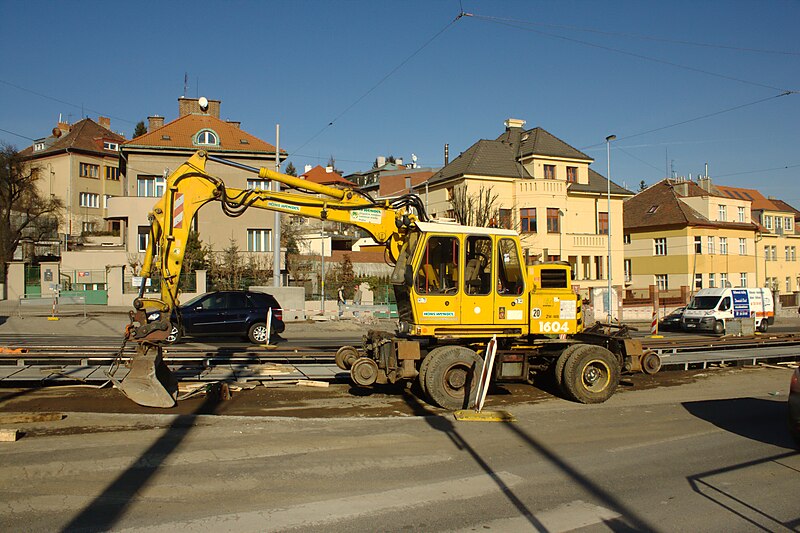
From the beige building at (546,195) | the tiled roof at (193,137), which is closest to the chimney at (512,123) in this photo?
the beige building at (546,195)

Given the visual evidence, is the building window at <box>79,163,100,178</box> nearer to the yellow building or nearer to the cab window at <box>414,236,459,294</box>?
Answer: the yellow building

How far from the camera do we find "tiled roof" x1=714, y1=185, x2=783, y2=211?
67025 mm

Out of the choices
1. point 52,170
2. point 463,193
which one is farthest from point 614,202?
point 52,170

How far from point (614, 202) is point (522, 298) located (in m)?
41.3

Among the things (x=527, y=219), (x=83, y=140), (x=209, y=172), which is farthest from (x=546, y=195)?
(x=83, y=140)

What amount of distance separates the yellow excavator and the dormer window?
115 ft

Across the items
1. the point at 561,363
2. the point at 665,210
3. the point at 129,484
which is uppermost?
the point at 665,210

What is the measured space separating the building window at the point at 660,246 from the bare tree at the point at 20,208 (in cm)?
5208

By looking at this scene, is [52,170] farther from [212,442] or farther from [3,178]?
[212,442]

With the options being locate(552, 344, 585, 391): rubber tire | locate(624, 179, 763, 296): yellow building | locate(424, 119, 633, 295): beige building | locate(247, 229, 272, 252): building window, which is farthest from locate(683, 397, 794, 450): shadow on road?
locate(624, 179, 763, 296): yellow building

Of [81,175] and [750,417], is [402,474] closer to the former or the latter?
[750,417]

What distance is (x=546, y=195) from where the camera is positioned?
46.2m

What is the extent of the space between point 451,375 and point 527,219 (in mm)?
36027

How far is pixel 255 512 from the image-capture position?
6.23 meters
